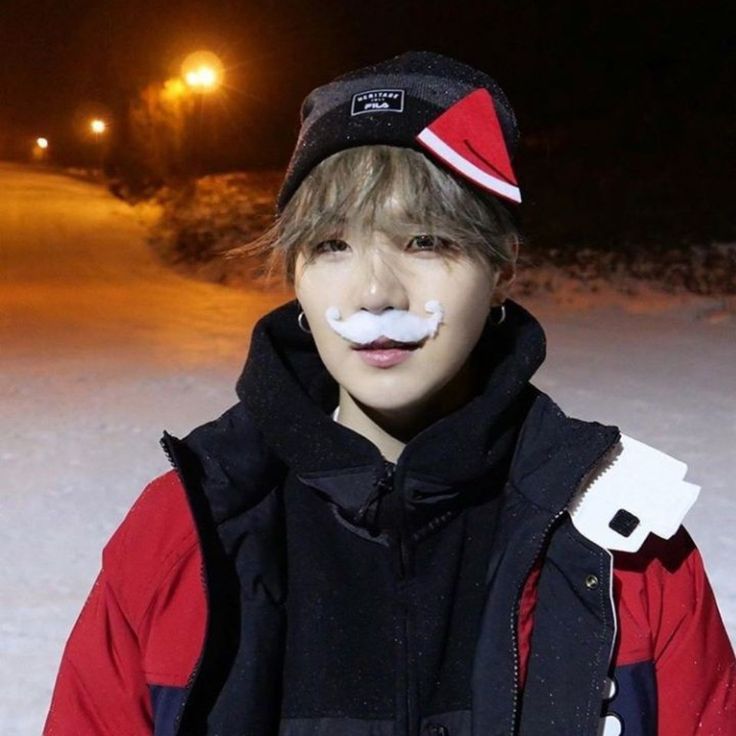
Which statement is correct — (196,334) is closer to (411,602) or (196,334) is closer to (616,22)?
(411,602)

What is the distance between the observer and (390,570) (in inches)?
51.9

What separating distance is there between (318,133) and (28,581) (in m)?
2.27

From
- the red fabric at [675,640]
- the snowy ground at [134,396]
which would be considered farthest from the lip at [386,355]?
the snowy ground at [134,396]

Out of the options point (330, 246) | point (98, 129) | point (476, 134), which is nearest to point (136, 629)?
point (330, 246)

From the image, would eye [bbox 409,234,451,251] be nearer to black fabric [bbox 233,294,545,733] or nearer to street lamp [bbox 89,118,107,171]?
black fabric [bbox 233,294,545,733]

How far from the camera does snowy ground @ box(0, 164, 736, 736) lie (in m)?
3.10

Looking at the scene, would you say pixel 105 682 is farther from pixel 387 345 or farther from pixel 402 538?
pixel 387 345

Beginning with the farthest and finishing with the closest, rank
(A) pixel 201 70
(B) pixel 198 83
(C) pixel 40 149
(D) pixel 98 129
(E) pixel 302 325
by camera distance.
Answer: (C) pixel 40 149, (D) pixel 98 129, (B) pixel 198 83, (A) pixel 201 70, (E) pixel 302 325

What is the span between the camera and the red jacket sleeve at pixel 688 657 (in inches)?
50.4

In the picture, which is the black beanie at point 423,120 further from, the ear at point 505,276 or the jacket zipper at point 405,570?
the jacket zipper at point 405,570

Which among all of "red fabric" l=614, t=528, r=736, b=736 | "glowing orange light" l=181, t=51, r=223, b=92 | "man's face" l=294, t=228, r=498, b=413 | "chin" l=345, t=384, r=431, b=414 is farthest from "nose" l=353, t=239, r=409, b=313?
"glowing orange light" l=181, t=51, r=223, b=92

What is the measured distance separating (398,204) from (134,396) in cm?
408

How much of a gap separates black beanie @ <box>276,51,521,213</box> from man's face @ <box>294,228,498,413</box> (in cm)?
11

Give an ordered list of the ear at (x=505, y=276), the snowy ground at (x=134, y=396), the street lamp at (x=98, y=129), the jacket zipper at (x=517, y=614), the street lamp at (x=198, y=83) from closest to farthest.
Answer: the jacket zipper at (x=517, y=614) → the ear at (x=505, y=276) → the snowy ground at (x=134, y=396) → the street lamp at (x=198, y=83) → the street lamp at (x=98, y=129)
